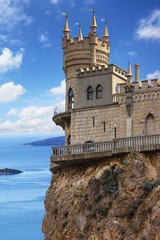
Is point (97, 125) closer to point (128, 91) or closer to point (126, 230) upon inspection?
point (128, 91)

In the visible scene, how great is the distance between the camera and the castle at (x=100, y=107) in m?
44.2

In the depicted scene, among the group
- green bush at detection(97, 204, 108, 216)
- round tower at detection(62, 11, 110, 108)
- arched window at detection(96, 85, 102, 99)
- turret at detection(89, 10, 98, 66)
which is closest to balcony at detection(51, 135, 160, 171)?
green bush at detection(97, 204, 108, 216)

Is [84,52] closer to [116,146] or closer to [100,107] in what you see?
[100,107]

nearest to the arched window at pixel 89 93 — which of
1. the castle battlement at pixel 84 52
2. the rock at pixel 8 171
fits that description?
the castle battlement at pixel 84 52

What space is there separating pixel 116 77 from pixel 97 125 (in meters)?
4.92

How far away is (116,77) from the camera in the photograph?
49.4 m

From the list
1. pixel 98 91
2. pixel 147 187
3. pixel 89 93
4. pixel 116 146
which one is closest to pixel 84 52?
pixel 89 93

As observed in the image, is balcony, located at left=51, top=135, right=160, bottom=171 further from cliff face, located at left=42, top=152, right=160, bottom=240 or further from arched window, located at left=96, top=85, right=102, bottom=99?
arched window, located at left=96, top=85, right=102, bottom=99

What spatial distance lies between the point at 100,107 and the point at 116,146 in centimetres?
628

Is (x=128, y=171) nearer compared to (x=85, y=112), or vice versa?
(x=128, y=171)

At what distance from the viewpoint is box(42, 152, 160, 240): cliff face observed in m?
38.5

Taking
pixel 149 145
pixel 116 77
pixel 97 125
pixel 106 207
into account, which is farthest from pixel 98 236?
pixel 116 77

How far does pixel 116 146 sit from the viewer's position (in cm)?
4303

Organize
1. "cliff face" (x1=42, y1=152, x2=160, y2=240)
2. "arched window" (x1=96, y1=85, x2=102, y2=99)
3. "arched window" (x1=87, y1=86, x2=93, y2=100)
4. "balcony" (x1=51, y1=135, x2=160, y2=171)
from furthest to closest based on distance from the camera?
"arched window" (x1=87, y1=86, x2=93, y2=100), "arched window" (x1=96, y1=85, x2=102, y2=99), "balcony" (x1=51, y1=135, x2=160, y2=171), "cliff face" (x1=42, y1=152, x2=160, y2=240)
